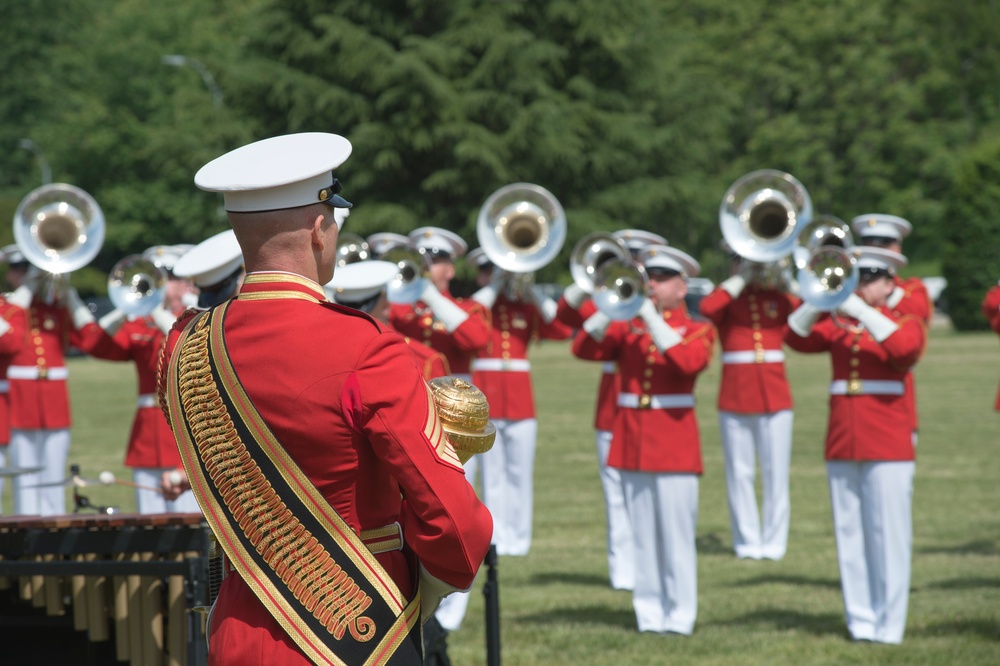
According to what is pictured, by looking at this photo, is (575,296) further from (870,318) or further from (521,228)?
(870,318)

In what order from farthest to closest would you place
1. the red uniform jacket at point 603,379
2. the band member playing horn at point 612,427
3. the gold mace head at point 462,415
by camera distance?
the red uniform jacket at point 603,379 → the band member playing horn at point 612,427 → the gold mace head at point 462,415

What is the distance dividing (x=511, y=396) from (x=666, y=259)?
3.22 m

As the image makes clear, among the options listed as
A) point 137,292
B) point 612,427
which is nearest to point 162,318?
point 137,292

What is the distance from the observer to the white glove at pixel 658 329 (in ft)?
23.8

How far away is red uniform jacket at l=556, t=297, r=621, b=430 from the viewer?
32.1 ft

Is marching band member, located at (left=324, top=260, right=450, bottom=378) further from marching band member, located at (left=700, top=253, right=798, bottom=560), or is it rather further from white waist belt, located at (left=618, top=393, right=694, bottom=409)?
marching band member, located at (left=700, top=253, right=798, bottom=560)

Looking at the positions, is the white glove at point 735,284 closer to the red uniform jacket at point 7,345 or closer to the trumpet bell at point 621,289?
the trumpet bell at point 621,289

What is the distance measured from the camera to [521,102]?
117ft

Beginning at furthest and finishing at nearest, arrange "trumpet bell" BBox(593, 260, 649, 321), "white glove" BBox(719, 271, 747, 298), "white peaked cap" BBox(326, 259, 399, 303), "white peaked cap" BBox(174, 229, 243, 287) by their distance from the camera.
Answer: "white glove" BBox(719, 271, 747, 298)
"trumpet bell" BBox(593, 260, 649, 321)
"white peaked cap" BBox(326, 259, 399, 303)
"white peaked cap" BBox(174, 229, 243, 287)

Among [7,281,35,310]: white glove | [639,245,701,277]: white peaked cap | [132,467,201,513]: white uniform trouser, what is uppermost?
[639,245,701,277]: white peaked cap

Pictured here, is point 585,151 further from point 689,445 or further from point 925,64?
point 689,445

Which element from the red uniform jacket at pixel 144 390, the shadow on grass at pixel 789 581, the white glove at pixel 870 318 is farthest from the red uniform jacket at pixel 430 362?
the shadow on grass at pixel 789 581

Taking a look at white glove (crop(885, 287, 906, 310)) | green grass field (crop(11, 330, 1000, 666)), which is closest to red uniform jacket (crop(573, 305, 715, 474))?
green grass field (crop(11, 330, 1000, 666))

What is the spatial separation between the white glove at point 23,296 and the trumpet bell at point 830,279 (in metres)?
5.83
